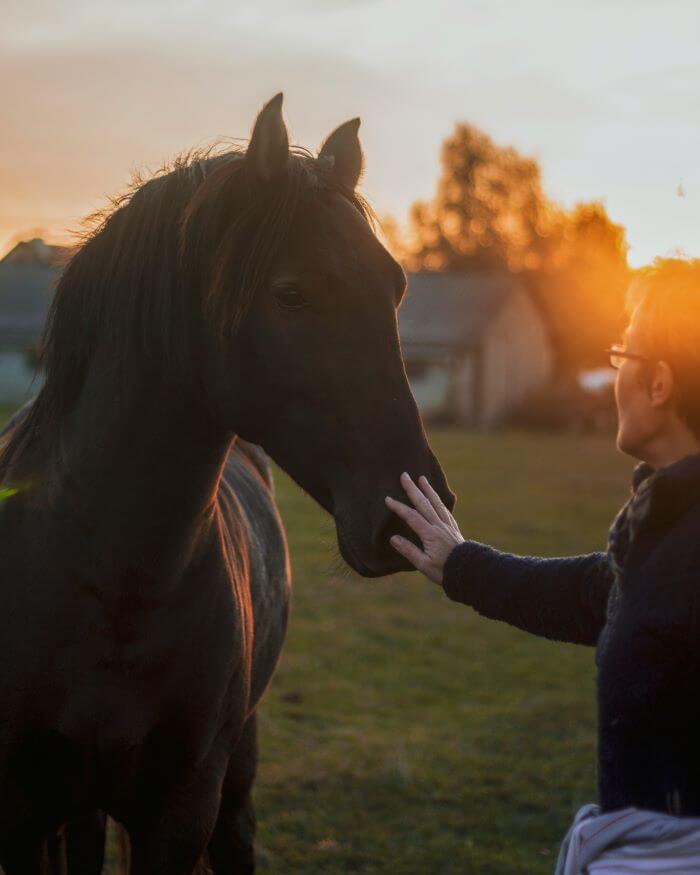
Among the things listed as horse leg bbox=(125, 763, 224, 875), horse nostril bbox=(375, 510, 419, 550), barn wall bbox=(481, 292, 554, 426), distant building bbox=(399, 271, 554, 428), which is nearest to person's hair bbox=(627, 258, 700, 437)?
horse nostril bbox=(375, 510, 419, 550)

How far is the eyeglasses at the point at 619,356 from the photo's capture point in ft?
6.79

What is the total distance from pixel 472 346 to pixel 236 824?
31.8m

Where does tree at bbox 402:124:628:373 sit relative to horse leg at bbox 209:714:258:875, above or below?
above

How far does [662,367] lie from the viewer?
2035mm

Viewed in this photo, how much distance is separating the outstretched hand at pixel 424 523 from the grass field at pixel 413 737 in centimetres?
27

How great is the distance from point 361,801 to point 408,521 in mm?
3183

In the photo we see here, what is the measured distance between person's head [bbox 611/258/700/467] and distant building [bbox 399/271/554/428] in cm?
2982

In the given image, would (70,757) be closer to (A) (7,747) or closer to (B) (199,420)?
(A) (7,747)

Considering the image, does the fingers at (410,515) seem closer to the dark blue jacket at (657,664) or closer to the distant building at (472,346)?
the dark blue jacket at (657,664)

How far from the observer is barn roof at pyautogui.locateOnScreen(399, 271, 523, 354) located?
116 ft

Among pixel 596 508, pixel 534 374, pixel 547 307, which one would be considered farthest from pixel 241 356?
pixel 547 307

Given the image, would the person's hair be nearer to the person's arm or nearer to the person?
the person

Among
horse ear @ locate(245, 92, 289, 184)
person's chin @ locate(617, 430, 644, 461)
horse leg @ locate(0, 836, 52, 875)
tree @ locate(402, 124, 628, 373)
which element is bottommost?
horse leg @ locate(0, 836, 52, 875)

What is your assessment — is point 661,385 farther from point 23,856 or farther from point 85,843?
point 85,843
